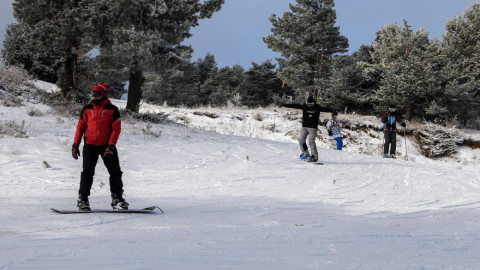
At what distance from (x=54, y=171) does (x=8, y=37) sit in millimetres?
24673

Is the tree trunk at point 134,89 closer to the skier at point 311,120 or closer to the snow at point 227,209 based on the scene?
the snow at point 227,209

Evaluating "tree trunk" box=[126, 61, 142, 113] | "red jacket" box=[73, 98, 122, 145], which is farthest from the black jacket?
"tree trunk" box=[126, 61, 142, 113]

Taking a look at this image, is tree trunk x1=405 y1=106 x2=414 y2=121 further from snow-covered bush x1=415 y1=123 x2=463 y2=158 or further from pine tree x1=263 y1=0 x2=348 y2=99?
pine tree x1=263 y1=0 x2=348 y2=99

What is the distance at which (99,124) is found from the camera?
559 cm

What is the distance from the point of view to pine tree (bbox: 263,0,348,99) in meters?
28.4

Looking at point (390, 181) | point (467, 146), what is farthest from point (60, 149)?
point (467, 146)

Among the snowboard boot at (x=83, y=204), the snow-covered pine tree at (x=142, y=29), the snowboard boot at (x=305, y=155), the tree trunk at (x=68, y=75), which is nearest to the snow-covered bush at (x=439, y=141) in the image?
the snowboard boot at (x=305, y=155)

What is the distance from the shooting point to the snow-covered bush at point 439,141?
19938 millimetres

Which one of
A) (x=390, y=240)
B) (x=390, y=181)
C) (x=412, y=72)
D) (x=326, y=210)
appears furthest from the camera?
(x=412, y=72)

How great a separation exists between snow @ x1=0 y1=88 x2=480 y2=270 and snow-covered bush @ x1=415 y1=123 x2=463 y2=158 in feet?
28.4

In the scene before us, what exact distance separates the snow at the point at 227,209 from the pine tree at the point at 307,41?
1577 cm

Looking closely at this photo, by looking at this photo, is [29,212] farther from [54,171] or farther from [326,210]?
[326,210]

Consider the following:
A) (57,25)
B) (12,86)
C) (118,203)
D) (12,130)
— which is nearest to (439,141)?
(57,25)

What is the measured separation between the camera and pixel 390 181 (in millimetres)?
9328
